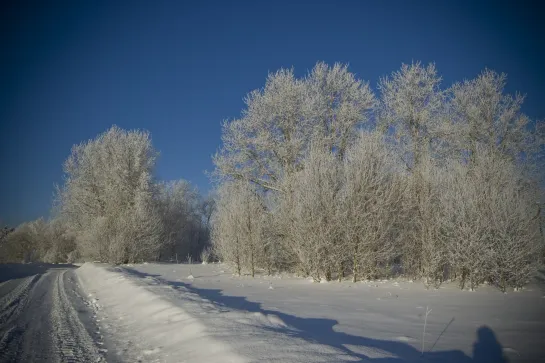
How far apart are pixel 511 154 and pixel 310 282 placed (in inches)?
600

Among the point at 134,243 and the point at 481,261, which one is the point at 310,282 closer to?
the point at 481,261

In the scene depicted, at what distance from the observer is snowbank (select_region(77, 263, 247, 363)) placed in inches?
147

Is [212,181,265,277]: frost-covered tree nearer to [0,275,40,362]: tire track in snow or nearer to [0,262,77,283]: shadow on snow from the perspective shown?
[0,275,40,362]: tire track in snow

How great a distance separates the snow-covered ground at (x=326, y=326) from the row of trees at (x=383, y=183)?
2.21m

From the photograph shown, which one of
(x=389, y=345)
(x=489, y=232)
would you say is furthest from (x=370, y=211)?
(x=389, y=345)

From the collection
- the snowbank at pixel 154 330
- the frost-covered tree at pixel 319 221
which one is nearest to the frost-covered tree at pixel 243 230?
the frost-covered tree at pixel 319 221

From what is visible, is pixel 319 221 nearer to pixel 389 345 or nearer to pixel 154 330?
pixel 389 345

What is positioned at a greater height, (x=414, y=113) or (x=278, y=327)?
(x=414, y=113)

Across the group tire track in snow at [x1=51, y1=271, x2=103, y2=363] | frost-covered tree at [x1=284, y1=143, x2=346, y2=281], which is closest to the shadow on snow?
tire track in snow at [x1=51, y1=271, x2=103, y2=363]

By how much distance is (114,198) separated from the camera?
2572cm

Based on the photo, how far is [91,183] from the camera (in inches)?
1086

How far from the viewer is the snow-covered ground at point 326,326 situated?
3.74 meters

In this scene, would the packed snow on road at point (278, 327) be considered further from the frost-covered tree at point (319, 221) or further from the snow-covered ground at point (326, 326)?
the frost-covered tree at point (319, 221)

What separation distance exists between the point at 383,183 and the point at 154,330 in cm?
903
